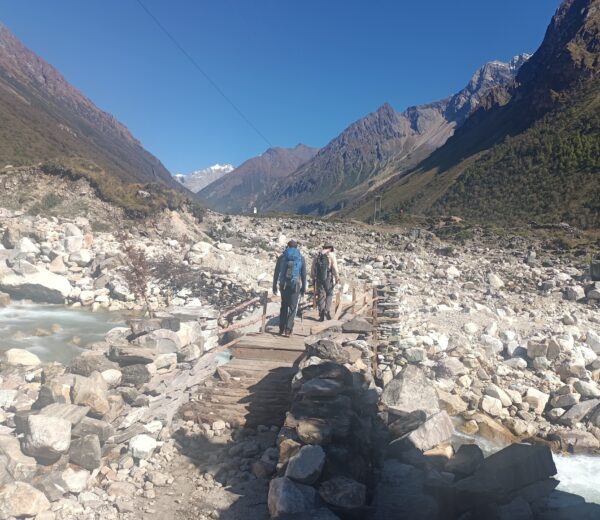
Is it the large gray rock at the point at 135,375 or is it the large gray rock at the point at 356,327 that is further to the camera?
the large gray rock at the point at 356,327

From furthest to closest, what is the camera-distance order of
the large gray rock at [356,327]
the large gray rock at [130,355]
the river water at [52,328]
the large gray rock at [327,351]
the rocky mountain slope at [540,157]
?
the rocky mountain slope at [540,157], the river water at [52,328], the large gray rock at [356,327], the large gray rock at [130,355], the large gray rock at [327,351]

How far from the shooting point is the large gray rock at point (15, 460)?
498 cm

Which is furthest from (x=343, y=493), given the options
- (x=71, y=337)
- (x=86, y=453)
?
(x=71, y=337)

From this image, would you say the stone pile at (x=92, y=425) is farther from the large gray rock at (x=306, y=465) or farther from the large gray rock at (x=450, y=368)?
the large gray rock at (x=450, y=368)

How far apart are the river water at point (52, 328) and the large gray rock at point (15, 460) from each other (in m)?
4.79

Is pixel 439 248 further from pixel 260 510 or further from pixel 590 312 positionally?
pixel 260 510

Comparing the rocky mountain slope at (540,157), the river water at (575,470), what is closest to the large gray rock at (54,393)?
the river water at (575,470)

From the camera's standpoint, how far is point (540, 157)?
190 ft

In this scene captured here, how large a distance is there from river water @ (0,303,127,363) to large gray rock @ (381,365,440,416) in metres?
6.89

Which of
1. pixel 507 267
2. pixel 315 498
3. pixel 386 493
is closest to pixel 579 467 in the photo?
pixel 386 493

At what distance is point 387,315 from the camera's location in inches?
515

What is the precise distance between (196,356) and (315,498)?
18.4 feet

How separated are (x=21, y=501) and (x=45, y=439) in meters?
0.89

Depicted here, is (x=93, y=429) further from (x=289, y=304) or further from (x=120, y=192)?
(x=120, y=192)
